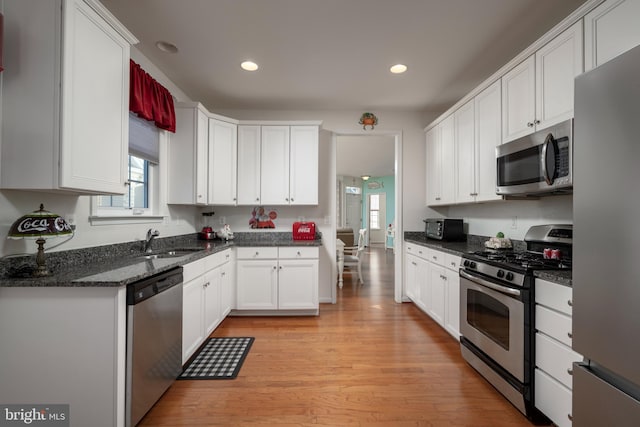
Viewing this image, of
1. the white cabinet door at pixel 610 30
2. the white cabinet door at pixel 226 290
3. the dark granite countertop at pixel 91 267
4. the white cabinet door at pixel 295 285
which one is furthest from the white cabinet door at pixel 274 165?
the white cabinet door at pixel 610 30

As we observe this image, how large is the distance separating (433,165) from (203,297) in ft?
10.4

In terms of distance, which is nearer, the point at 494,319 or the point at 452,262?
the point at 494,319

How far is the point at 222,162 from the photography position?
354cm

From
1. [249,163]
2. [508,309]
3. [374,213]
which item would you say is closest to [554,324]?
[508,309]

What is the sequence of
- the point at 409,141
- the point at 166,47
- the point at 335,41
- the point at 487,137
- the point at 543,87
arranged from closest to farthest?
the point at 543,87 → the point at 335,41 → the point at 166,47 → the point at 487,137 → the point at 409,141

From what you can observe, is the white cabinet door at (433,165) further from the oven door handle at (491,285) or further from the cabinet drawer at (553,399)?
the cabinet drawer at (553,399)

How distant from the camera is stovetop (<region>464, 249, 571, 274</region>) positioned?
1750 mm

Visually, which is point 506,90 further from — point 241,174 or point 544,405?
point 241,174

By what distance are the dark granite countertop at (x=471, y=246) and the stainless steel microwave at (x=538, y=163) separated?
0.54m

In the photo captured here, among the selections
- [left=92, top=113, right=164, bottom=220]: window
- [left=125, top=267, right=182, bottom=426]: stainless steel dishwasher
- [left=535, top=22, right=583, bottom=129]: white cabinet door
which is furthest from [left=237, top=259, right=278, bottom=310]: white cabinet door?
[left=535, top=22, right=583, bottom=129]: white cabinet door

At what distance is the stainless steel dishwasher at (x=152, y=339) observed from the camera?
1.54m

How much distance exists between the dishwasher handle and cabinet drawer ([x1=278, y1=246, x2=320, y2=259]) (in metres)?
1.45

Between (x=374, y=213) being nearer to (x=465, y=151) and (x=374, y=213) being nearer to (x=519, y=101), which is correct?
(x=465, y=151)

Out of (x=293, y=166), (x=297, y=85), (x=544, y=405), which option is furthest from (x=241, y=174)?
(x=544, y=405)
